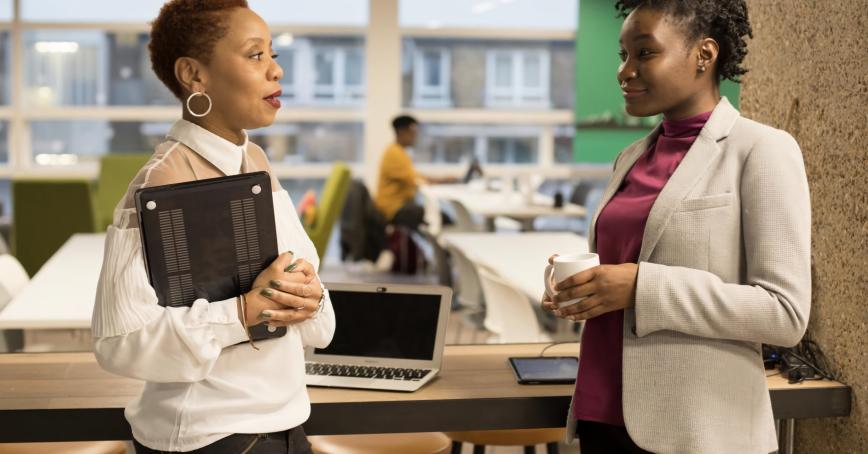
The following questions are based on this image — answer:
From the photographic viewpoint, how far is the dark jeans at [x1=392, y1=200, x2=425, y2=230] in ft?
26.3

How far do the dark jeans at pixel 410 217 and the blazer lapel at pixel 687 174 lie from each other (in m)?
6.44

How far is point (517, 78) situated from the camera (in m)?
9.89

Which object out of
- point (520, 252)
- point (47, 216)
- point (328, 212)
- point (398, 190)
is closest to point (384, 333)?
point (520, 252)

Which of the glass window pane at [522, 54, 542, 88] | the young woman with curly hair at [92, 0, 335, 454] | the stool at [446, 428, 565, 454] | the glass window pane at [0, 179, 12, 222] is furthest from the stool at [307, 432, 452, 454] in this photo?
the glass window pane at [522, 54, 542, 88]

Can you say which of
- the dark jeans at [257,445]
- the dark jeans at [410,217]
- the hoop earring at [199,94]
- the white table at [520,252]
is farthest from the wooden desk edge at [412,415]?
the dark jeans at [410,217]

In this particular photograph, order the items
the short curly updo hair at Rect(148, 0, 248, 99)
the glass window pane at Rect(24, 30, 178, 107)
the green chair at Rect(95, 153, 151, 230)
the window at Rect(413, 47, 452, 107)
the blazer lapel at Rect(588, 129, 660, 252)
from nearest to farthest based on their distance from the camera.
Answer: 1. the short curly updo hair at Rect(148, 0, 248, 99)
2. the blazer lapel at Rect(588, 129, 660, 252)
3. the green chair at Rect(95, 153, 151, 230)
4. the glass window pane at Rect(24, 30, 178, 107)
5. the window at Rect(413, 47, 452, 107)

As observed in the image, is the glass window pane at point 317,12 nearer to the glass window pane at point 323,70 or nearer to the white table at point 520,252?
the glass window pane at point 323,70

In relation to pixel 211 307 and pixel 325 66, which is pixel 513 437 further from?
pixel 325 66

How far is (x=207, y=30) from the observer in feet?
4.83

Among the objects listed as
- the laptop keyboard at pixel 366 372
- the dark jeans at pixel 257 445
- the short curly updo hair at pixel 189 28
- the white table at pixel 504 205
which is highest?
the short curly updo hair at pixel 189 28

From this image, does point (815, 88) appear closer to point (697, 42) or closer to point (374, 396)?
point (697, 42)

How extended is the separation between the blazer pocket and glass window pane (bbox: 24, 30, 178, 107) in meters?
8.22

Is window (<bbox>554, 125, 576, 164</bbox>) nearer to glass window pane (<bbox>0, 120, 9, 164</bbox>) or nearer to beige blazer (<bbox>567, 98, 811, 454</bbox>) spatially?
glass window pane (<bbox>0, 120, 9, 164</bbox>)

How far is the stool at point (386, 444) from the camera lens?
7.65 ft
